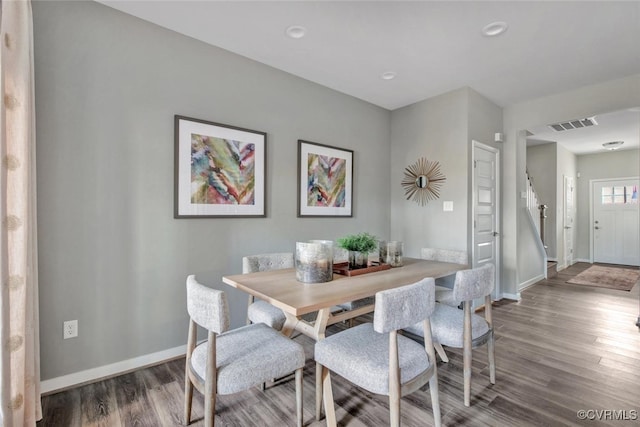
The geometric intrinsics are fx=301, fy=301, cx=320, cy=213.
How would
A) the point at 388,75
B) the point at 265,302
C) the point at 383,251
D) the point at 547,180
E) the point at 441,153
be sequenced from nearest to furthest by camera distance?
the point at 265,302 < the point at 383,251 < the point at 388,75 < the point at 441,153 < the point at 547,180

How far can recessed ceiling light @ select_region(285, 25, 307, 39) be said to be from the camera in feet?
7.71

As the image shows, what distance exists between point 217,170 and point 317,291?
1.54 m

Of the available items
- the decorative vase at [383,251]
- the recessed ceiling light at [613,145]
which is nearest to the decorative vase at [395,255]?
the decorative vase at [383,251]

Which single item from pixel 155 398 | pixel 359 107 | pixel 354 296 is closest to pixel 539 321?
pixel 354 296

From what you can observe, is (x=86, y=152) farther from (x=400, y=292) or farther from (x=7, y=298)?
(x=400, y=292)

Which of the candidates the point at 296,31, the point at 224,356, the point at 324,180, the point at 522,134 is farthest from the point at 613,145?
the point at 224,356

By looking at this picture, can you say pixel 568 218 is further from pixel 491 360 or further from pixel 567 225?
pixel 491 360

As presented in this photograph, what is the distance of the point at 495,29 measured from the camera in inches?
92.3

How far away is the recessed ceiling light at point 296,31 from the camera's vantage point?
2.35 m

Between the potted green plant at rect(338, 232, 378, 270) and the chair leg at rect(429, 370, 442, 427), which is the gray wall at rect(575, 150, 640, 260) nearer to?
the potted green plant at rect(338, 232, 378, 270)

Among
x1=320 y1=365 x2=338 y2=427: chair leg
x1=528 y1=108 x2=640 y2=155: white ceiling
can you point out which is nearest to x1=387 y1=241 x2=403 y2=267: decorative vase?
x1=320 y1=365 x2=338 y2=427: chair leg

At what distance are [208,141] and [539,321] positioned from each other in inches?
151

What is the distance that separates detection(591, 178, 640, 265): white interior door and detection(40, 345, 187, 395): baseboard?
8.68 meters

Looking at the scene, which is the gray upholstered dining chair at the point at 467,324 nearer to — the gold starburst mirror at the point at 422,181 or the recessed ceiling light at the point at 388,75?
the gold starburst mirror at the point at 422,181
